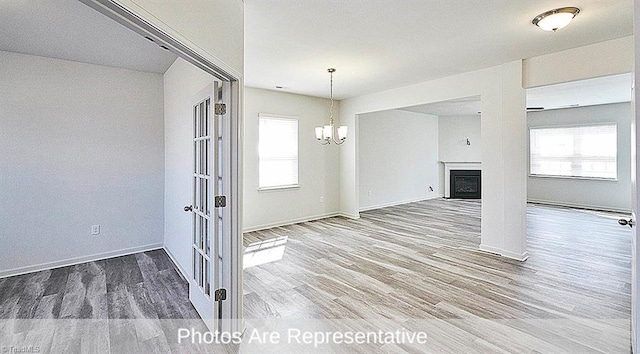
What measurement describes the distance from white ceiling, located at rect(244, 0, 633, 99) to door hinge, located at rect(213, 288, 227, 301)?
7.84ft

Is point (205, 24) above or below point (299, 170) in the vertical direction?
above

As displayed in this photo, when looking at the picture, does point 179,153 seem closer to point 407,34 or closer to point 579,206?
point 407,34

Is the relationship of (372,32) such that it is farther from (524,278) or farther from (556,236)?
(556,236)

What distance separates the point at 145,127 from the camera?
4.54 meters

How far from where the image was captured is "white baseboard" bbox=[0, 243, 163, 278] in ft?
11.9

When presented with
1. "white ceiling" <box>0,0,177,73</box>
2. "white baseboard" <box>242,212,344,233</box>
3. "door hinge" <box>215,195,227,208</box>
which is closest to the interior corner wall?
"white ceiling" <box>0,0,177,73</box>

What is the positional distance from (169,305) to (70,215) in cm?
228

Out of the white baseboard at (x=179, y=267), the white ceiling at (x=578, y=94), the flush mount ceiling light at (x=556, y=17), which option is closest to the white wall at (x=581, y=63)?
the white ceiling at (x=578, y=94)

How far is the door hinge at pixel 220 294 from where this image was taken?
2385 mm

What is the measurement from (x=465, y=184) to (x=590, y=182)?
3050mm

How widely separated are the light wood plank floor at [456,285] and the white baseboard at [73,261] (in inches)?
60.4

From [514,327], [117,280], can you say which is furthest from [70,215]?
[514,327]

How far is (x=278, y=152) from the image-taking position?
20.2 ft

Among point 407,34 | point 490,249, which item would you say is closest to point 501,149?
point 490,249
